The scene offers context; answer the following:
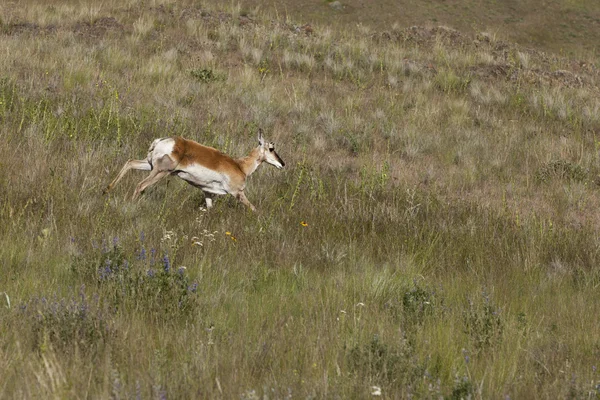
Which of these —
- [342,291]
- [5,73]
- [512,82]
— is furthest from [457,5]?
[342,291]

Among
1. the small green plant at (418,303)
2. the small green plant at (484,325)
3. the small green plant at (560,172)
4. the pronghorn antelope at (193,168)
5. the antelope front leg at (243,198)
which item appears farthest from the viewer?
the small green plant at (560,172)

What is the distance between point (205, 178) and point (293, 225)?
3.95 feet

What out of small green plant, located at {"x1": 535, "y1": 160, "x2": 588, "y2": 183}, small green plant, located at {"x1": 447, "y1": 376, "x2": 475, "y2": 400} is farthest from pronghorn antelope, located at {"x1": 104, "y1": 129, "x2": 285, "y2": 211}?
small green plant, located at {"x1": 535, "y1": 160, "x2": 588, "y2": 183}

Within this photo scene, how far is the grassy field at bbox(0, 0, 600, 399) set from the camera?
3.71 meters

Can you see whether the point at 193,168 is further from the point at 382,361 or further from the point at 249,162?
the point at 382,361

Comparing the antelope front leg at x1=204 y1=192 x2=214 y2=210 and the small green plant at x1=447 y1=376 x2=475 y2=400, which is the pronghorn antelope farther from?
the small green plant at x1=447 y1=376 x2=475 y2=400

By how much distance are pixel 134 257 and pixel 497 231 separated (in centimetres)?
456

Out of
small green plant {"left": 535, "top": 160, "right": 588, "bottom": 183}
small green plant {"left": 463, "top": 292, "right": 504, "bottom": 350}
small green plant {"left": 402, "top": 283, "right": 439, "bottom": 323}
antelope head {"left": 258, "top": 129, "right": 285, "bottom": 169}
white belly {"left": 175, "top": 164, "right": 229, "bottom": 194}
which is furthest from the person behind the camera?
small green plant {"left": 535, "top": 160, "right": 588, "bottom": 183}

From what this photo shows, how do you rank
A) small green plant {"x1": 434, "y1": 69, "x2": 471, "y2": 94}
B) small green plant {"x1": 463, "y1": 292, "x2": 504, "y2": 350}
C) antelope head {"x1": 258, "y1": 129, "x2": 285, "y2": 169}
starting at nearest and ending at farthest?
small green plant {"x1": 463, "y1": 292, "x2": 504, "y2": 350}, antelope head {"x1": 258, "y1": 129, "x2": 285, "y2": 169}, small green plant {"x1": 434, "y1": 69, "x2": 471, "y2": 94}

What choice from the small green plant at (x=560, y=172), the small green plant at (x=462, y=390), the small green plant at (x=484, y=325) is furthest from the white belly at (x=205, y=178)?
the small green plant at (x=560, y=172)

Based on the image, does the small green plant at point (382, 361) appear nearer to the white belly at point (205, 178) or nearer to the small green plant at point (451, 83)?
the white belly at point (205, 178)

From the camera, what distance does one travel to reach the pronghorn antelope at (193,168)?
770 centimetres

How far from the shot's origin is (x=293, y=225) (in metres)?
7.43

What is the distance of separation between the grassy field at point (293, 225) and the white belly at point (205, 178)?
28 cm
